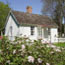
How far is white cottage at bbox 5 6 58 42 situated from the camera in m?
18.3

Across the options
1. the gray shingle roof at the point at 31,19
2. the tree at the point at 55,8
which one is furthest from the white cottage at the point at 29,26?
the tree at the point at 55,8

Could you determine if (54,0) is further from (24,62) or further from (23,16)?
(24,62)

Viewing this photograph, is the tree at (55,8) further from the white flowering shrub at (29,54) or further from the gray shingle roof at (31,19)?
the white flowering shrub at (29,54)

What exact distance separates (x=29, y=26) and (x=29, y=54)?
16289 millimetres

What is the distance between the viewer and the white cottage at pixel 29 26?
1833 centimetres

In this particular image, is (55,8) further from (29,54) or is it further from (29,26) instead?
(29,54)

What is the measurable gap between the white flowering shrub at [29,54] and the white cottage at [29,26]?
14.3 meters

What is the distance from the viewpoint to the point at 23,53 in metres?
2.56

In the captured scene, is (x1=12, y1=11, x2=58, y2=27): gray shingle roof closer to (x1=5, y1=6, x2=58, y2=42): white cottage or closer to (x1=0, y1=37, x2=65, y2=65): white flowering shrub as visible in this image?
(x1=5, y1=6, x2=58, y2=42): white cottage

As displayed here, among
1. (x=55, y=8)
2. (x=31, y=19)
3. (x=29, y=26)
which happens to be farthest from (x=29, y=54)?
(x=55, y=8)

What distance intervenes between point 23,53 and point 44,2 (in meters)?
28.2

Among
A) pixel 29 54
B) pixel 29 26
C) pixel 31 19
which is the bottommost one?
pixel 29 54

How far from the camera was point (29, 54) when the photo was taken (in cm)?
262

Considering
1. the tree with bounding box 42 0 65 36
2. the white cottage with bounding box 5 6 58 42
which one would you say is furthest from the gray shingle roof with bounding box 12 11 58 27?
the tree with bounding box 42 0 65 36
